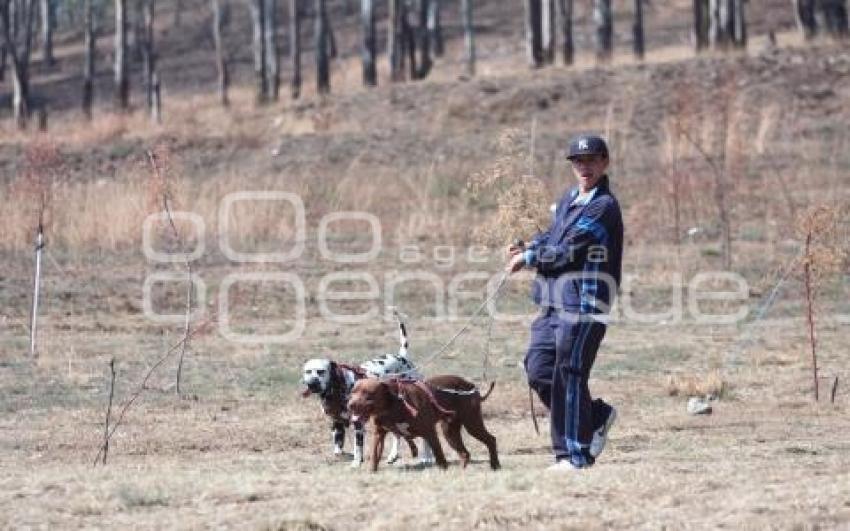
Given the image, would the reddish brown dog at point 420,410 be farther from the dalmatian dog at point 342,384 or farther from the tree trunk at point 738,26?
the tree trunk at point 738,26

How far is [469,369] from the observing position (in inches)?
678

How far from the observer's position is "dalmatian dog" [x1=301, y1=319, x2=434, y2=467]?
37.9 feet

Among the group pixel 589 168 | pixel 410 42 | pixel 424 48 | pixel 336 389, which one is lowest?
pixel 336 389

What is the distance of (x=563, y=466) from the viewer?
10.0m

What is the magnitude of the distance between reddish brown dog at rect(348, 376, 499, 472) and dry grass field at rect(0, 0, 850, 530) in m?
0.29

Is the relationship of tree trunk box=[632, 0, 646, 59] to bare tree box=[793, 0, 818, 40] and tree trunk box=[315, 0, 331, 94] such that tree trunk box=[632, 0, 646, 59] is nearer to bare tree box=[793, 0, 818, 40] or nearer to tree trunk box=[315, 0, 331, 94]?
bare tree box=[793, 0, 818, 40]

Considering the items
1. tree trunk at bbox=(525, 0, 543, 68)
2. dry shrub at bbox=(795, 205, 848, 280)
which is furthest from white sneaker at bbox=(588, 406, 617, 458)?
tree trunk at bbox=(525, 0, 543, 68)

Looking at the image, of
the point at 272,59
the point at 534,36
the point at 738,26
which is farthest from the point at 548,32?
the point at 272,59

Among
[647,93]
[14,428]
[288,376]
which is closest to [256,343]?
[288,376]

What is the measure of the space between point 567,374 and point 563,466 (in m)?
0.52

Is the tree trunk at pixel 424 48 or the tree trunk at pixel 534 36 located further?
the tree trunk at pixel 424 48

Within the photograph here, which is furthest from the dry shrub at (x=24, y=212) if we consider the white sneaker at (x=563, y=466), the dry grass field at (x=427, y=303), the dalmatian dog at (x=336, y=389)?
the white sneaker at (x=563, y=466)

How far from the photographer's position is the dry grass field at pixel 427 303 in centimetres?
916

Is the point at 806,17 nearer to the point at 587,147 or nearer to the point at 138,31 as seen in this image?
the point at 138,31
